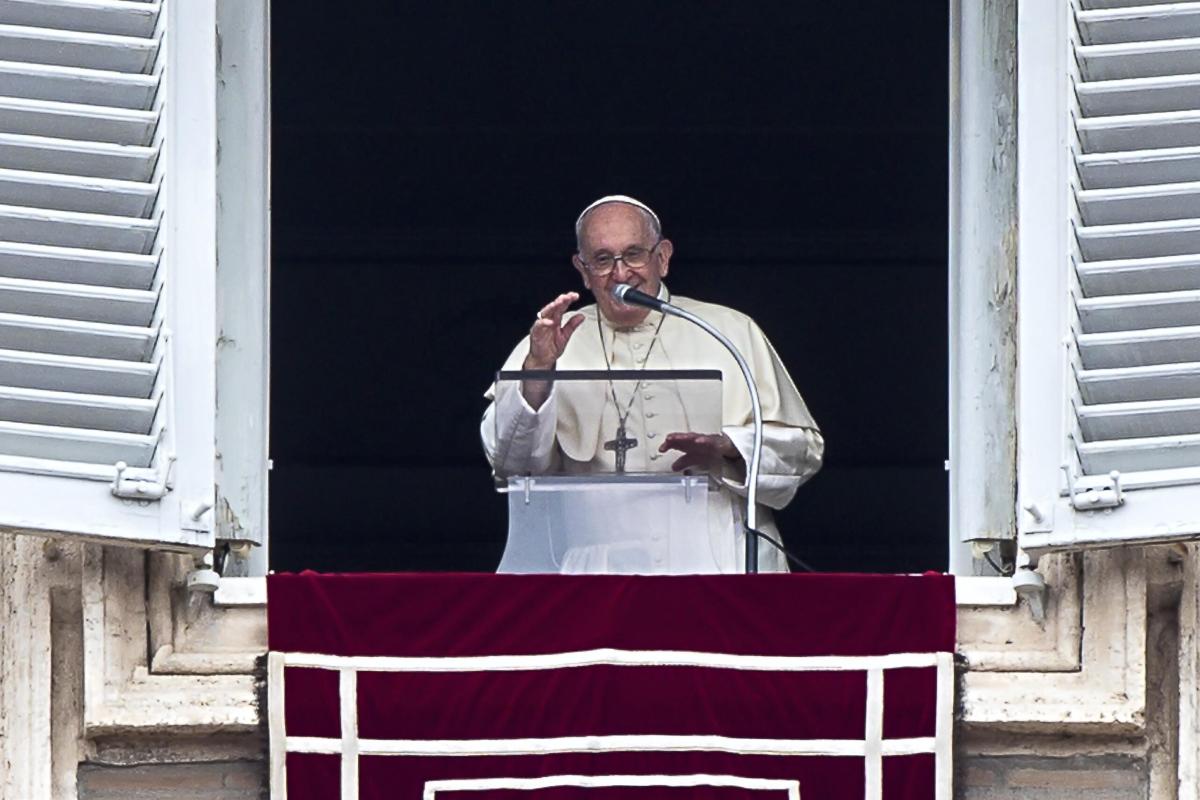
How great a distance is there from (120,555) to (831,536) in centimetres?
407

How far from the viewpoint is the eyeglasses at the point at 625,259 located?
21.2ft

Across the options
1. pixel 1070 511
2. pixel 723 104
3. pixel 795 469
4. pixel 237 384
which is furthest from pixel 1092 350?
pixel 723 104

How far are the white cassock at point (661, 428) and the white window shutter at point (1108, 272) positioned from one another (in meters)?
0.66

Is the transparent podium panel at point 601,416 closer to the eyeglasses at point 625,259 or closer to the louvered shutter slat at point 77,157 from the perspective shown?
the eyeglasses at point 625,259

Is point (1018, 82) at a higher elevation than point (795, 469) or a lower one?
higher

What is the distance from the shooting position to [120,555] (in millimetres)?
5719

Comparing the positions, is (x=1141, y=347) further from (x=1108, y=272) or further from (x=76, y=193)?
(x=76, y=193)

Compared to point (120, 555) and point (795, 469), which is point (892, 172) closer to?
point (795, 469)

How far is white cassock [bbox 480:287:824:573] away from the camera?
597cm

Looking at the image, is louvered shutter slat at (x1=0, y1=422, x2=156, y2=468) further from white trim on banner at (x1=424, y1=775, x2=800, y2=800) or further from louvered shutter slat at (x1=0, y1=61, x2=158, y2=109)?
white trim on banner at (x1=424, y1=775, x2=800, y2=800)

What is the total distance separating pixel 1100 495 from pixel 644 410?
0.86 meters

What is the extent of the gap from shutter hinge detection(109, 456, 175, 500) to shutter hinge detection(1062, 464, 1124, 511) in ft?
4.74

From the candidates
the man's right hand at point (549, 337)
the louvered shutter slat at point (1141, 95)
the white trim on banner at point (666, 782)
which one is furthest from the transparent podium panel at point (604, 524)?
the louvered shutter slat at point (1141, 95)

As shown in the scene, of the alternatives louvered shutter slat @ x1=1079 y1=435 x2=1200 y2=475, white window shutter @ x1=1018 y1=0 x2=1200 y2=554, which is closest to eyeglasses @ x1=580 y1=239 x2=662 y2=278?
white window shutter @ x1=1018 y1=0 x2=1200 y2=554
